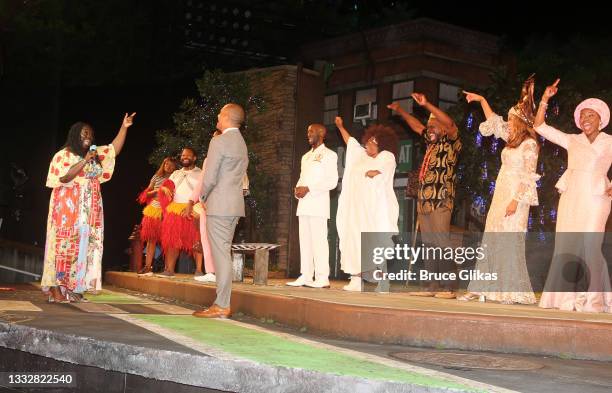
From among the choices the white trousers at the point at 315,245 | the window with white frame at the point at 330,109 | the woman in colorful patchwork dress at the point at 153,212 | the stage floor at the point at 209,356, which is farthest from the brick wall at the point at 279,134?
the stage floor at the point at 209,356

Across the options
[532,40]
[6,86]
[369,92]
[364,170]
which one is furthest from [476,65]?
[364,170]

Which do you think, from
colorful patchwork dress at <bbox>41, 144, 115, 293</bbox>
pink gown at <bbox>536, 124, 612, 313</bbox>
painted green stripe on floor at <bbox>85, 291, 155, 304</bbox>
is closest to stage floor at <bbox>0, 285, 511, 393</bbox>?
colorful patchwork dress at <bbox>41, 144, 115, 293</bbox>

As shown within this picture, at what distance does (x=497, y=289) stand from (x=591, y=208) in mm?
1218

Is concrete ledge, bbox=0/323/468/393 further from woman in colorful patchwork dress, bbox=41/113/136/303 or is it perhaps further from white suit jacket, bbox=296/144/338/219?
white suit jacket, bbox=296/144/338/219

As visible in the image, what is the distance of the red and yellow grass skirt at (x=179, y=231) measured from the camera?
38.0 ft

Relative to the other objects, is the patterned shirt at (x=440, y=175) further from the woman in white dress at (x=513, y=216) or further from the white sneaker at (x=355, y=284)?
the white sneaker at (x=355, y=284)

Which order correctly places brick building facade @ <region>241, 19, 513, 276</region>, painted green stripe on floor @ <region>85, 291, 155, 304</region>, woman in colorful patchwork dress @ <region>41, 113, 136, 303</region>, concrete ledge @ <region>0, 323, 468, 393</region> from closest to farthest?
concrete ledge @ <region>0, 323, 468, 393</region>
woman in colorful patchwork dress @ <region>41, 113, 136, 303</region>
painted green stripe on floor @ <region>85, 291, 155, 304</region>
brick building facade @ <region>241, 19, 513, 276</region>

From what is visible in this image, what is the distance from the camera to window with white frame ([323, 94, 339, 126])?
83.8 ft

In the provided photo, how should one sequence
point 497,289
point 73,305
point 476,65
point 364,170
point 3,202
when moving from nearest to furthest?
point 73,305 → point 497,289 → point 364,170 → point 3,202 → point 476,65

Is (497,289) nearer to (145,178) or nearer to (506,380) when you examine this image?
(506,380)

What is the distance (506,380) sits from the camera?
468 centimetres

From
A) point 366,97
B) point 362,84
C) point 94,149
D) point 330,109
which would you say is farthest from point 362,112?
point 94,149

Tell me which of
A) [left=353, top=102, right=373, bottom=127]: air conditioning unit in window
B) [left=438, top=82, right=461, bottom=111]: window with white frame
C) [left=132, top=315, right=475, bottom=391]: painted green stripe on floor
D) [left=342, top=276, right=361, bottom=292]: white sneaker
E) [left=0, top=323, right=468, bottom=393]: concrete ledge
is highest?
[left=438, top=82, right=461, bottom=111]: window with white frame

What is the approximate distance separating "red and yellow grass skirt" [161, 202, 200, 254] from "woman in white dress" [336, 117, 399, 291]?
2551 millimetres
